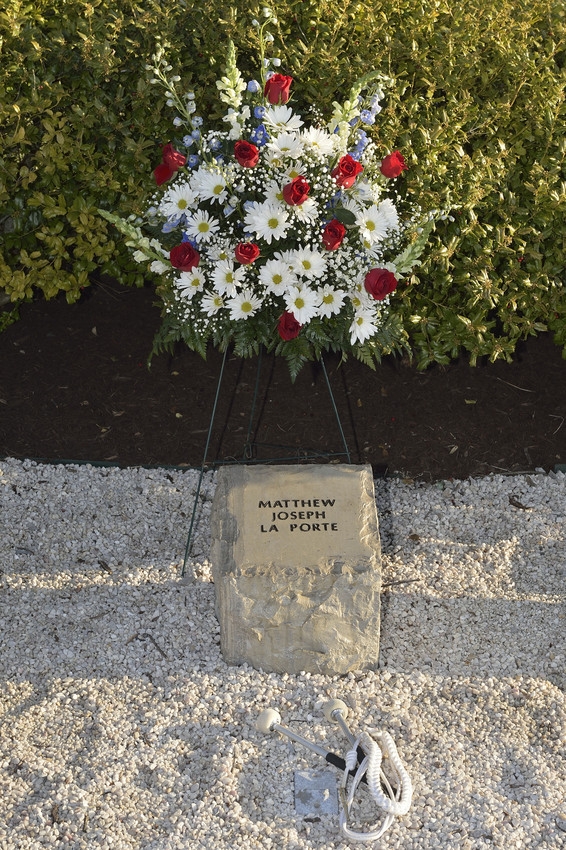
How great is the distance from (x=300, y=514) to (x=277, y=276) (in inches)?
33.7

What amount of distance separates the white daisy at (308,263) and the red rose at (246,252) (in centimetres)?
16

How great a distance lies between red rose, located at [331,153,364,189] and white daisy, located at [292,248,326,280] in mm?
256

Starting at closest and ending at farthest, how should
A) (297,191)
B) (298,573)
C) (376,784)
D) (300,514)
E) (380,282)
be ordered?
(376,784) → (297,191) → (380,282) → (298,573) → (300,514)

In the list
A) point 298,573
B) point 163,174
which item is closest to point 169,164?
point 163,174

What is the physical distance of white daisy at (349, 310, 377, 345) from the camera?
2.89 meters

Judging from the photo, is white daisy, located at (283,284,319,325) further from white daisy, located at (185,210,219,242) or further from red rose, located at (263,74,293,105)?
red rose, located at (263,74,293,105)

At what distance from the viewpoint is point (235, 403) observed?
4152mm

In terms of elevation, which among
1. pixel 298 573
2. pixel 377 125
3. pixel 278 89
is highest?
pixel 377 125

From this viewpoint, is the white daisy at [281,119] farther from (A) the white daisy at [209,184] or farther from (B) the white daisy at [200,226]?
(B) the white daisy at [200,226]

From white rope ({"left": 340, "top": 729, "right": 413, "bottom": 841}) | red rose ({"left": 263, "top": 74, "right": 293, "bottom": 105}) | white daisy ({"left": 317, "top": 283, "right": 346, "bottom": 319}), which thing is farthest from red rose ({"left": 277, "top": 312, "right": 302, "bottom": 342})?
white rope ({"left": 340, "top": 729, "right": 413, "bottom": 841})

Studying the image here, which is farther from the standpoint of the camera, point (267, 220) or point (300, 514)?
point (300, 514)

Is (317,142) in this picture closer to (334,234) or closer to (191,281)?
(334,234)

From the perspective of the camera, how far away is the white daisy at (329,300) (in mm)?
2871

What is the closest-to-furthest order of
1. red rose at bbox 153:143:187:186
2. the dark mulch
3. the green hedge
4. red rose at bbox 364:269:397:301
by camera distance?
red rose at bbox 364:269:397:301 < red rose at bbox 153:143:187:186 < the green hedge < the dark mulch
